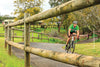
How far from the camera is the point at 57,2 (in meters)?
40.2

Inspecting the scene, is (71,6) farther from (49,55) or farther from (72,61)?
(49,55)

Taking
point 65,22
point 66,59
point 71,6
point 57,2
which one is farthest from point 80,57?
point 57,2

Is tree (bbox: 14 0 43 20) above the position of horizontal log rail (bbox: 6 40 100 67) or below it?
above

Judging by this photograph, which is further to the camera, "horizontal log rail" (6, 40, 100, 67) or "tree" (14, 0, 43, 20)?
"tree" (14, 0, 43, 20)

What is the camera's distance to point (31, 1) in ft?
99.3

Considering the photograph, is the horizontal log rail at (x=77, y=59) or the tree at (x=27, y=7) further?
the tree at (x=27, y=7)

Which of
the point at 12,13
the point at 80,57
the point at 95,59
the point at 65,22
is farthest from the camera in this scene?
the point at 65,22

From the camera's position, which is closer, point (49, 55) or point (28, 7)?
point (49, 55)

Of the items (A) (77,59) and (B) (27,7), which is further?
(B) (27,7)

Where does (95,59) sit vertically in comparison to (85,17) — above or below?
below

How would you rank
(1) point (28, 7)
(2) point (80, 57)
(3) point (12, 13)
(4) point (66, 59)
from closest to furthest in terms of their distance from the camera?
(2) point (80, 57)
(4) point (66, 59)
(3) point (12, 13)
(1) point (28, 7)

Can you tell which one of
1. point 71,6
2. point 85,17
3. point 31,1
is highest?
point 31,1

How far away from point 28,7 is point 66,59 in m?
30.5

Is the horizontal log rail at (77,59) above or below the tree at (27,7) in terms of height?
below
